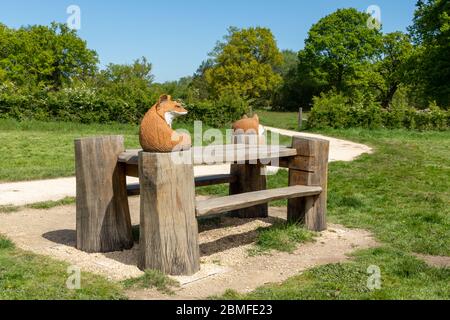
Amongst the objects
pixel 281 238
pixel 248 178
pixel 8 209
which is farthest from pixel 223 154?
pixel 8 209

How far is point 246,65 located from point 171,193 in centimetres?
4057

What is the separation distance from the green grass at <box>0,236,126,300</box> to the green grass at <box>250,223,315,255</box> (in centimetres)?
164

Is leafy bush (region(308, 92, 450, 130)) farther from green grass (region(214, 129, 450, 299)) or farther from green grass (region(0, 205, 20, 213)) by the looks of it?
green grass (region(0, 205, 20, 213))

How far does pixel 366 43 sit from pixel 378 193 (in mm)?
35532

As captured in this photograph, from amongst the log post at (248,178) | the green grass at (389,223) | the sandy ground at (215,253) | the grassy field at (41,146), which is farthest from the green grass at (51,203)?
the green grass at (389,223)

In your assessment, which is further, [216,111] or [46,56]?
[46,56]

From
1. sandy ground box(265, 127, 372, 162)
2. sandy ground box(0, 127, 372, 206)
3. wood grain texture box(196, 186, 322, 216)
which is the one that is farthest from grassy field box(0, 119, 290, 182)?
wood grain texture box(196, 186, 322, 216)

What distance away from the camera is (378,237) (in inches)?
224

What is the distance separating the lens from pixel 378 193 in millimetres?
8234

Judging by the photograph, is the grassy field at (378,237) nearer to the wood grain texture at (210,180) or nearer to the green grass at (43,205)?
the green grass at (43,205)

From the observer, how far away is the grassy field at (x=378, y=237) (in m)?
3.91

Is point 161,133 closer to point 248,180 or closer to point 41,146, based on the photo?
point 248,180

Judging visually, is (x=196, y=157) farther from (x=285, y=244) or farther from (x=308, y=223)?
(x=308, y=223)
